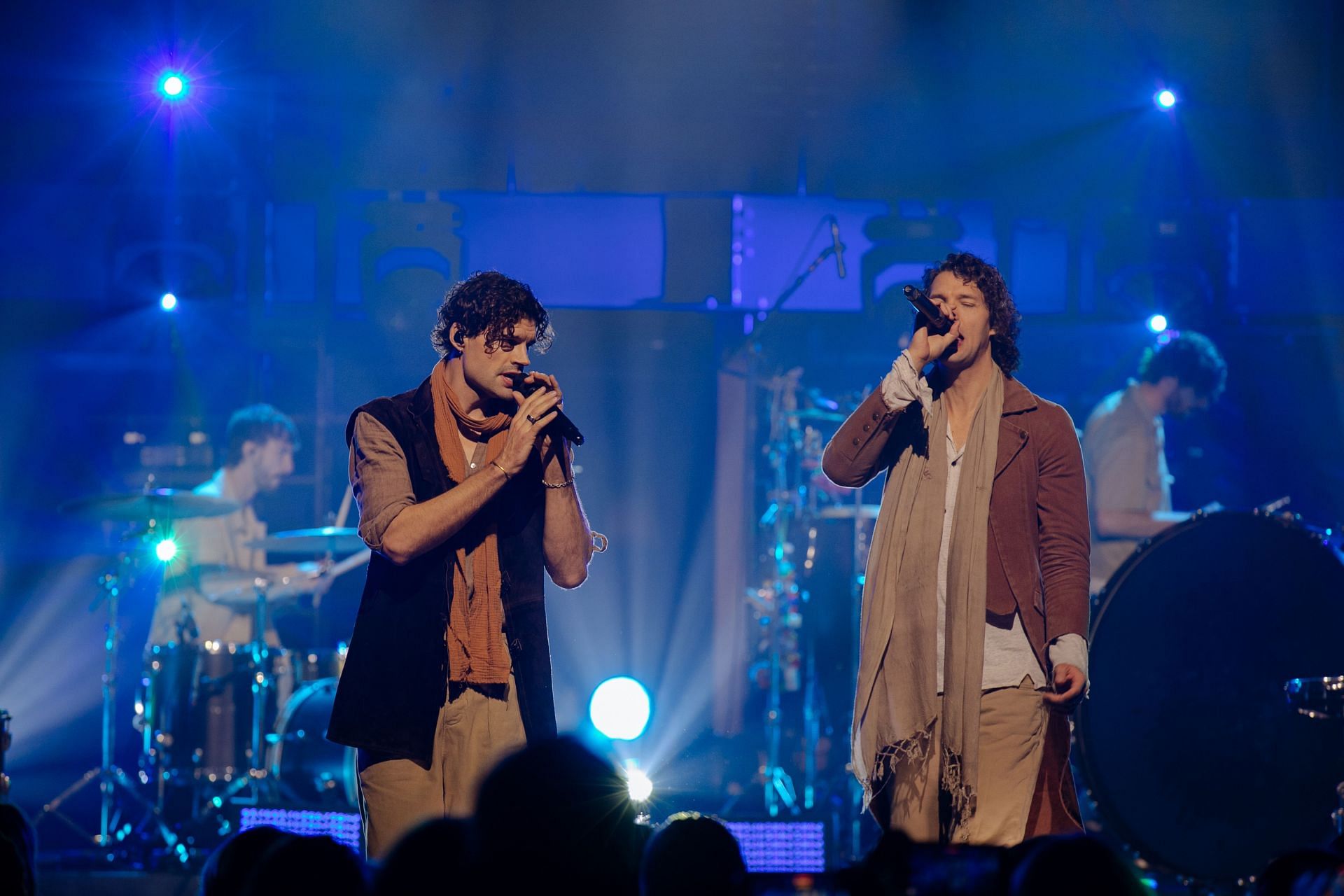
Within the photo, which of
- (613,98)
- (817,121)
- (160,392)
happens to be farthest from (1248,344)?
(160,392)

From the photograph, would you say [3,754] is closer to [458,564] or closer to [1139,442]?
[458,564]

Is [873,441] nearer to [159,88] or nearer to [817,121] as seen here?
[817,121]

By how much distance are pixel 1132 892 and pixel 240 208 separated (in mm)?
8339

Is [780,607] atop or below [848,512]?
below

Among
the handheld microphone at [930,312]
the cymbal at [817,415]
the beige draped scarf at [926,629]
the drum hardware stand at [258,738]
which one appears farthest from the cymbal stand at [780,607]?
the handheld microphone at [930,312]

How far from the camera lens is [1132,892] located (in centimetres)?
202

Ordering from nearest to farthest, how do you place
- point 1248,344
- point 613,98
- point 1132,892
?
point 1132,892 → point 613,98 → point 1248,344

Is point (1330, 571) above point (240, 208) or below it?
below

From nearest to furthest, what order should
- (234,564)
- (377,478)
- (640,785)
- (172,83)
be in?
(377,478) → (640,785) → (234,564) → (172,83)

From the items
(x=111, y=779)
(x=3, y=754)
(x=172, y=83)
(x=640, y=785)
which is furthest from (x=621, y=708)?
(x=172, y=83)

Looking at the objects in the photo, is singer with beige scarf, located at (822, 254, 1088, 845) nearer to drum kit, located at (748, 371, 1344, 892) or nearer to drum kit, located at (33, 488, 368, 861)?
drum kit, located at (748, 371, 1344, 892)

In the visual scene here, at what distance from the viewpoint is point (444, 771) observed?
3.29 meters

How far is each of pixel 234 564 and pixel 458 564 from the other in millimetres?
4971

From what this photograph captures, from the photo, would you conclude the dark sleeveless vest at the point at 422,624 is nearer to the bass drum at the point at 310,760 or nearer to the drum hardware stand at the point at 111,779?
the bass drum at the point at 310,760
